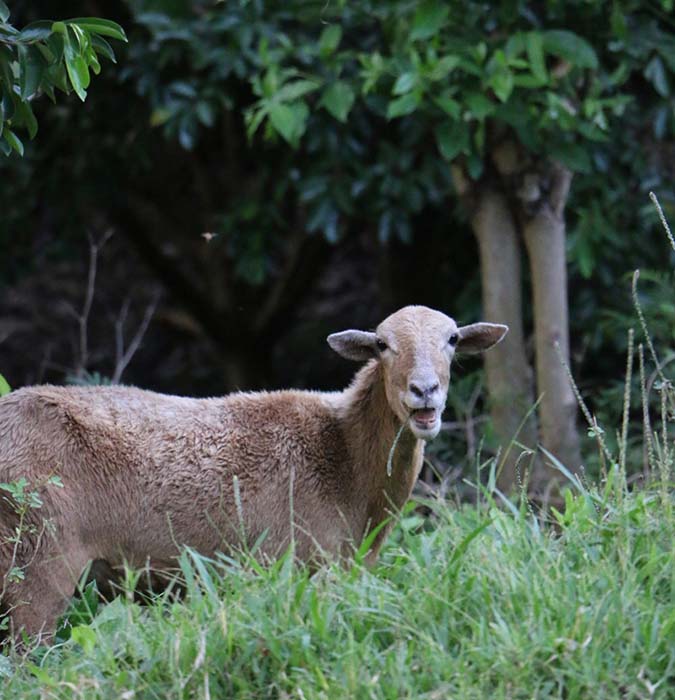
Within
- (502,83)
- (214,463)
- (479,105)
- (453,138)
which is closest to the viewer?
(214,463)

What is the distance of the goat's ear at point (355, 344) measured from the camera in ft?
20.1

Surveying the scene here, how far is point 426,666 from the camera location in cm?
418

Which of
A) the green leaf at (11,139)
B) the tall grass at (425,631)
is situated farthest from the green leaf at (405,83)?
the tall grass at (425,631)

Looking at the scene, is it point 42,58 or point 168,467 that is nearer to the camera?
point 42,58

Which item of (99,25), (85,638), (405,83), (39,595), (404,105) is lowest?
(39,595)

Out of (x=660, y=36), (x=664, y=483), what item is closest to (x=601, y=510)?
(x=664, y=483)

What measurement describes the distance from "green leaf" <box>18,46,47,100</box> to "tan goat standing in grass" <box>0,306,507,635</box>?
54.9 inches

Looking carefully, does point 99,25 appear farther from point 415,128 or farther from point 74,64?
point 415,128

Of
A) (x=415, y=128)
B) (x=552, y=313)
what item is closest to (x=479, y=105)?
(x=415, y=128)

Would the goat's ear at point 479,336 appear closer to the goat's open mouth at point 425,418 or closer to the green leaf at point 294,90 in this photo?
the goat's open mouth at point 425,418

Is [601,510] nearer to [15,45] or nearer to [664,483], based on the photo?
[664,483]

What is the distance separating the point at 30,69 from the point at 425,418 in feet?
7.12

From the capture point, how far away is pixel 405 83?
24.2ft

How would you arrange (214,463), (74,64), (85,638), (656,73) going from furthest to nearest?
(656,73) < (214,463) < (74,64) < (85,638)
